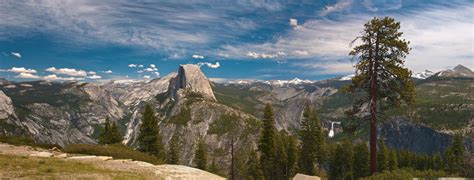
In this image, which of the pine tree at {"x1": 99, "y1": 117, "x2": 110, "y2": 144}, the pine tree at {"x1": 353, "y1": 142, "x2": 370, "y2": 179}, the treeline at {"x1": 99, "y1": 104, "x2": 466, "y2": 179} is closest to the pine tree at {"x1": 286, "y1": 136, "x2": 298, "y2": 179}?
the treeline at {"x1": 99, "y1": 104, "x2": 466, "y2": 179}

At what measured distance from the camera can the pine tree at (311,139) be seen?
82.0m

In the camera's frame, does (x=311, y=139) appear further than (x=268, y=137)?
Yes

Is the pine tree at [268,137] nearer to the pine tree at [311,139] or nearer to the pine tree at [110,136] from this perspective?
the pine tree at [311,139]

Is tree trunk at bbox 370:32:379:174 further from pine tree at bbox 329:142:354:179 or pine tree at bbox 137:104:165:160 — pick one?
pine tree at bbox 329:142:354:179

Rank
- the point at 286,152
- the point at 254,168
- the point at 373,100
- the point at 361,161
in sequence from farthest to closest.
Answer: the point at 361,161
the point at 254,168
the point at 286,152
the point at 373,100

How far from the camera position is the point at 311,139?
83688mm

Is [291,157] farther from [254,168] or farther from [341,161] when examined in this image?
[341,161]

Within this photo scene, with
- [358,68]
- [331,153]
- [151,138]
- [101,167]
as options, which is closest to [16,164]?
[101,167]

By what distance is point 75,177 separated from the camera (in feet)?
62.6

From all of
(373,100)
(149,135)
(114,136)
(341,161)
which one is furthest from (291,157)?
(373,100)

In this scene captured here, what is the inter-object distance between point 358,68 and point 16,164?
24058mm

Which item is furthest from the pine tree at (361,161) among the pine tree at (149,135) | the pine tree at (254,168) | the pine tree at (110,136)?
the pine tree at (110,136)

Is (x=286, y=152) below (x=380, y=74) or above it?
below

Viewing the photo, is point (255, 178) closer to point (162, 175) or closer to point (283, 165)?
point (283, 165)
